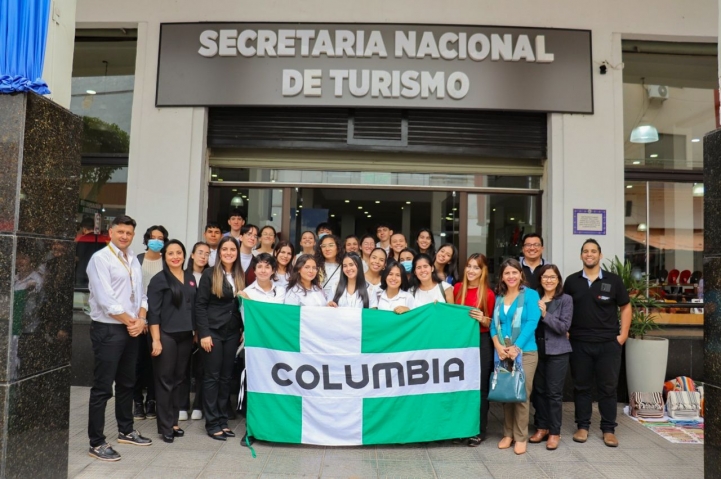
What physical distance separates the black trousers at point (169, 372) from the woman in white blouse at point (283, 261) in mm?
1056

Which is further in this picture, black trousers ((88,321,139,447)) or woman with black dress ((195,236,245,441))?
woman with black dress ((195,236,245,441))

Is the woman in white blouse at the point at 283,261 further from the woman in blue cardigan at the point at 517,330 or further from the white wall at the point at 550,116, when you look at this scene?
the white wall at the point at 550,116

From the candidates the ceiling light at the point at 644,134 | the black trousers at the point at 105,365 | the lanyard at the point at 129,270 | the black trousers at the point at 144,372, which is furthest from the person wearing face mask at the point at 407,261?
the ceiling light at the point at 644,134

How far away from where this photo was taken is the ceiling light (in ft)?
25.3

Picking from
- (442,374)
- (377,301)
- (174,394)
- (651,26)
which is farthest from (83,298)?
(651,26)

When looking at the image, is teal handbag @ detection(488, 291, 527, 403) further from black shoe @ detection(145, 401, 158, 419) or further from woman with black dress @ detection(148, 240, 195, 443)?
black shoe @ detection(145, 401, 158, 419)

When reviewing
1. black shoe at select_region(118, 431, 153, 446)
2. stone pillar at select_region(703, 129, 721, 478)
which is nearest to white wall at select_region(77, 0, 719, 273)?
black shoe at select_region(118, 431, 153, 446)

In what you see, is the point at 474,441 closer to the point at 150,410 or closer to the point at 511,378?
the point at 511,378

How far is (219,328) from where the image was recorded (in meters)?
4.96

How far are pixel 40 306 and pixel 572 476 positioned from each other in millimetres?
4204

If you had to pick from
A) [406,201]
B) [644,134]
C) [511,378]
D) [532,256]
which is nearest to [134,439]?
[511,378]

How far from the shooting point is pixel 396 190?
784 centimetres

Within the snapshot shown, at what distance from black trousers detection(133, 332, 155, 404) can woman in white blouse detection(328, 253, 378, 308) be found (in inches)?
84.7

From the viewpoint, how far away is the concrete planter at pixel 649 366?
6211 millimetres
